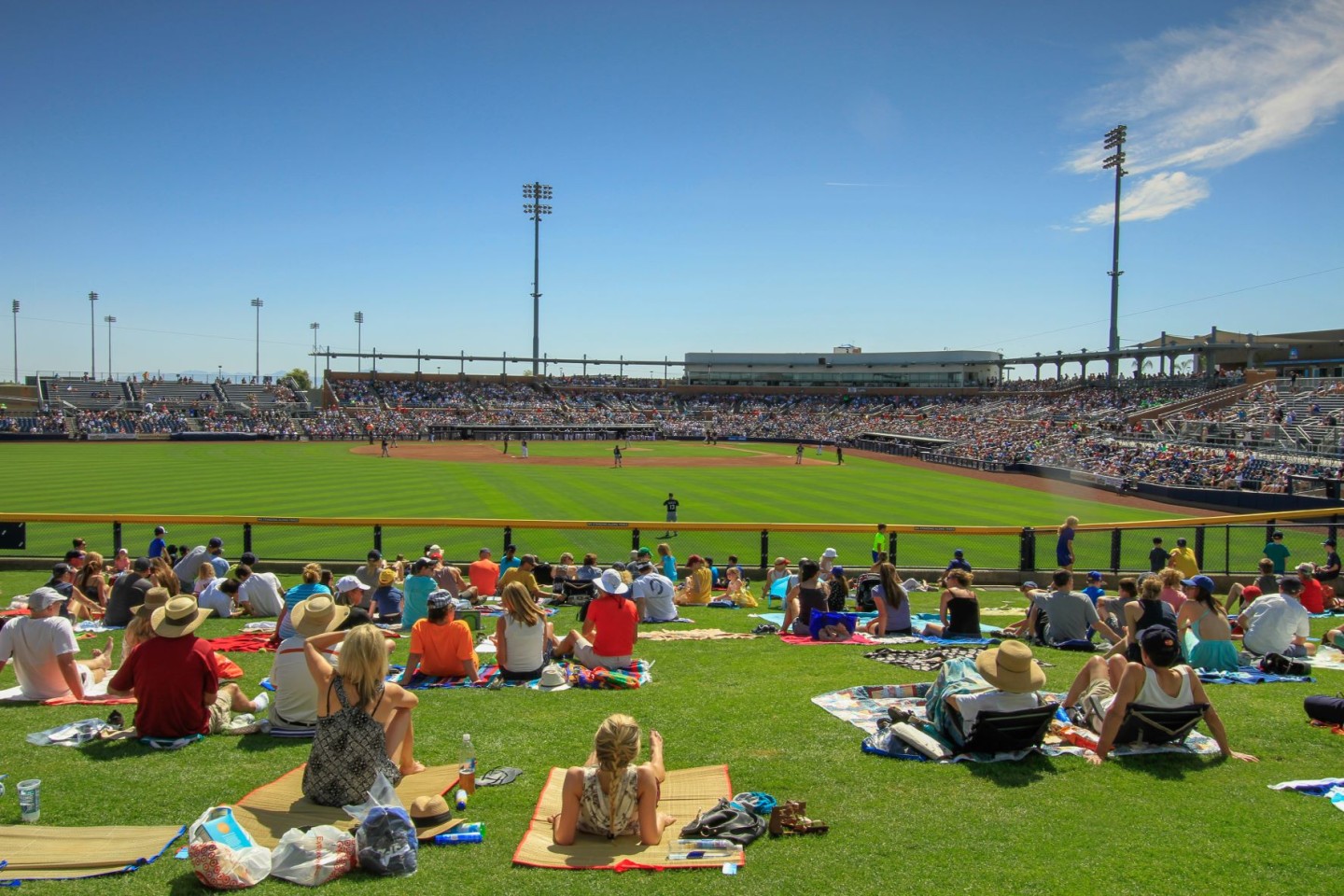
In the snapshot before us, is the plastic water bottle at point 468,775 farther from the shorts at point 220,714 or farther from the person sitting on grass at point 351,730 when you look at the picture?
the shorts at point 220,714

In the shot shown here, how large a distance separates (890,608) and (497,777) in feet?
21.6

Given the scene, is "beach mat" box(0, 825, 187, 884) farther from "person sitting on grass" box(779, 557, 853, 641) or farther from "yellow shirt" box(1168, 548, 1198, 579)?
"yellow shirt" box(1168, 548, 1198, 579)

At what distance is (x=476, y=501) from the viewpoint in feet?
105

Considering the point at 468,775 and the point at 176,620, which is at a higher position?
the point at 176,620

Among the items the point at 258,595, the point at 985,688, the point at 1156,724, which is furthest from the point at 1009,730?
the point at 258,595

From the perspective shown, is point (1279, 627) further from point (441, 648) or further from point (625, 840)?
point (441, 648)

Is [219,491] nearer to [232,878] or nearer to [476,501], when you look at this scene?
[476,501]

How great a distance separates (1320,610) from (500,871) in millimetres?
14532

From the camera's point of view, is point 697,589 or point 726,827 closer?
point 726,827

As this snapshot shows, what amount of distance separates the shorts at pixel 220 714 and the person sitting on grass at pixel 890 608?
759 centimetres

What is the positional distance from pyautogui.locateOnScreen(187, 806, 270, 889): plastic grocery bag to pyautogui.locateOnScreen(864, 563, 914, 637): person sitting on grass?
8.17 m

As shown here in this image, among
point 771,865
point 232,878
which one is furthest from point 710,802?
point 232,878

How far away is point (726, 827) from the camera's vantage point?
5.38 metres

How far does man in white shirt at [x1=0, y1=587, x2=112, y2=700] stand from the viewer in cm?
797
